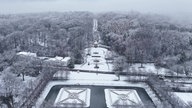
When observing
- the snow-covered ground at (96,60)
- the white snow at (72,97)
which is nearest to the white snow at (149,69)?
the snow-covered ground at (96,60)

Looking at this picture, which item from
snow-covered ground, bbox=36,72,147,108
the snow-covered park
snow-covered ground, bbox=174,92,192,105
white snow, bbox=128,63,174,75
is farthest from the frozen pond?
the snow-covered park

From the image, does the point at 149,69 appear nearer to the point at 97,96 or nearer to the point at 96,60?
the point at 96,60

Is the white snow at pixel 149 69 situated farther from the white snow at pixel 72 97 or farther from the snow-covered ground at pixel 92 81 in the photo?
the white snow at pixel 72 97

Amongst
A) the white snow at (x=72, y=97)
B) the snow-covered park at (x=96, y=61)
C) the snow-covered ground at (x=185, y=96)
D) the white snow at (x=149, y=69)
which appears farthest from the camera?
the snow-covered park at (x=96, y=61)

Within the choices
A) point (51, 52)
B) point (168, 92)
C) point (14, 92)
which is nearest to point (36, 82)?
point (14, 92)

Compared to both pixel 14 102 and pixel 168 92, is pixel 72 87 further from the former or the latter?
pixel 168 92

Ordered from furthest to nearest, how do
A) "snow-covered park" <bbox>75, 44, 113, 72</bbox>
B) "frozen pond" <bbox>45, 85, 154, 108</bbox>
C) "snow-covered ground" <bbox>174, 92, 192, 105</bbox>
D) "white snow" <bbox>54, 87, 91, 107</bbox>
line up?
1. "snow-covered park" <bbox>75, 44, 113, 72</bbox>
2. "snow-covered ground" <bbox>174, 92, 192, 105</bbox>
3. "frozen pond" <bbox>45, 85, 154, 108</bbox>
4. "white snow" <bbox>54, 87, 91, 107</bbox>

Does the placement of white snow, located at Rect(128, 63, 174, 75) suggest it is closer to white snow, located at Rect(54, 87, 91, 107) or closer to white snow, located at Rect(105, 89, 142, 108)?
white snow, located at Rect(105, 89, 142, 108)

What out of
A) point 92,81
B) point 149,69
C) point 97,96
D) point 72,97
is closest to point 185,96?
point 149,69
